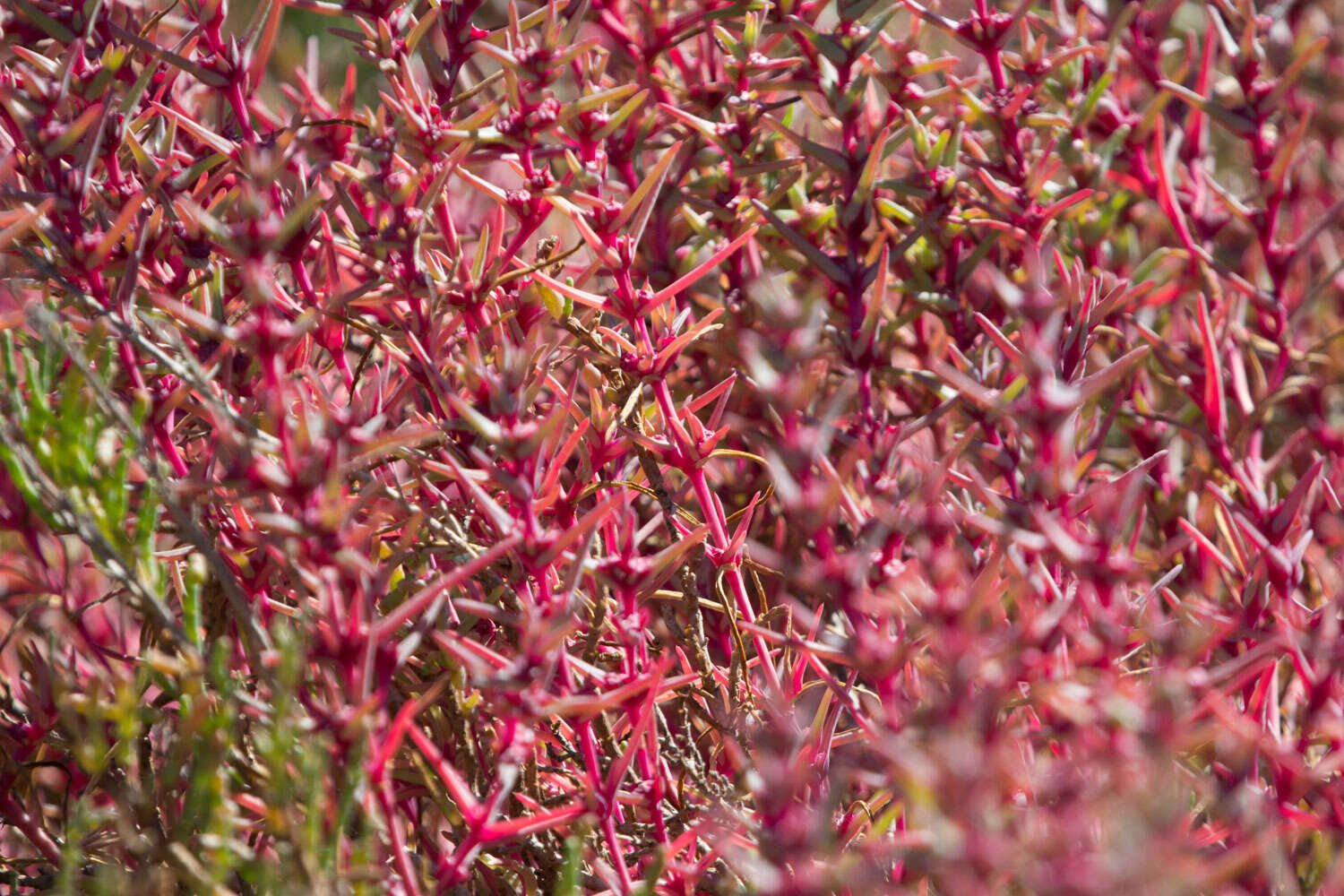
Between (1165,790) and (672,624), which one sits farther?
(672,624)

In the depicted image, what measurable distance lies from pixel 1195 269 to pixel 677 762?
0.38m

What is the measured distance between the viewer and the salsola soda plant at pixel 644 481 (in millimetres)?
273

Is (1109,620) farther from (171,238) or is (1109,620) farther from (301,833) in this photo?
(171,238)

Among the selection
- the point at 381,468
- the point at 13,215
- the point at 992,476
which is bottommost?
the point at 992,476

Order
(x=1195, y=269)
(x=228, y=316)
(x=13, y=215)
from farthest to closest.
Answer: (x=1195, y=269), (x=228, y=316), (x=13, y=215)

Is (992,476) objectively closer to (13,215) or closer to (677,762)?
(677,762)

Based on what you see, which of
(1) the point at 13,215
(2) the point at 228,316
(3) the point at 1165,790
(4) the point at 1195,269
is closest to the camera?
(3) the point at 1165,790

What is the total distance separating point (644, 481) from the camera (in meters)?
0.53

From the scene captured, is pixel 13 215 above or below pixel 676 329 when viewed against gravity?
above

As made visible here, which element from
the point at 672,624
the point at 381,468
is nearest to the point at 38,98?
the point at 381,468

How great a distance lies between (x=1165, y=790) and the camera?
0.72 ft

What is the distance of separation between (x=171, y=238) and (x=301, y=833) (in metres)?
0.26

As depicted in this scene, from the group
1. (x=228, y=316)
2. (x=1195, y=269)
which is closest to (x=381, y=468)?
(x=228, y=316)

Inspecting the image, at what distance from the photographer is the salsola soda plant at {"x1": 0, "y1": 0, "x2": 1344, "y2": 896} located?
0.27 m
